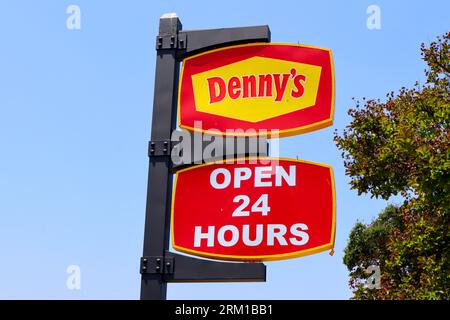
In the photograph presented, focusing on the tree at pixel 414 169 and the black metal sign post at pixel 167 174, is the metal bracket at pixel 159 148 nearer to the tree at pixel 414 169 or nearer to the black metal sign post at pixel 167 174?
the black metal sign post at pixel 167 174

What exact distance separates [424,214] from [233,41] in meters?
13.8

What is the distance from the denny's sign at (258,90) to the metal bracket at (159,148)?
0.44 meters

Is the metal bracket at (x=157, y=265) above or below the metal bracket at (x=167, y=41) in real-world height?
below

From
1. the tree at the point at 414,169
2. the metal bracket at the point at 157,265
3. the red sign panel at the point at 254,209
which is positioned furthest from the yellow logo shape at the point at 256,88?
the tree at the point at 414,169

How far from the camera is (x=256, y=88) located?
348 inches

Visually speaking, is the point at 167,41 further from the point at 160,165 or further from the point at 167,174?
the point at 167,174

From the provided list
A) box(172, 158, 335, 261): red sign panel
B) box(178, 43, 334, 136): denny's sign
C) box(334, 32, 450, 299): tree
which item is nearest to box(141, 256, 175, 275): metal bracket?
box(172, 158, 335, 261): red sign panel

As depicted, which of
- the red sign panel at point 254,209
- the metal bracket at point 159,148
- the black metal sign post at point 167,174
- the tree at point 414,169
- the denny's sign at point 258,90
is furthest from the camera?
the tree at point 414,169

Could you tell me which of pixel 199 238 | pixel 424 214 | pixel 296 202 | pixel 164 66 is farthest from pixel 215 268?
pixel 424 214

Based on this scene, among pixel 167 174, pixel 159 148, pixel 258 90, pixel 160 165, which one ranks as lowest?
pixel 167 174

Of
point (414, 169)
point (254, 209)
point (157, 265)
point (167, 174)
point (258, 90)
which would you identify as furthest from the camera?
point (414, 169)

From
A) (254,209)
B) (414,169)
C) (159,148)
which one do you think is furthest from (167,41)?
(414,169)

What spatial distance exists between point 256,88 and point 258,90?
0.13 feet

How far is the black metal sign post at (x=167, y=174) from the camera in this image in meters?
7.93
